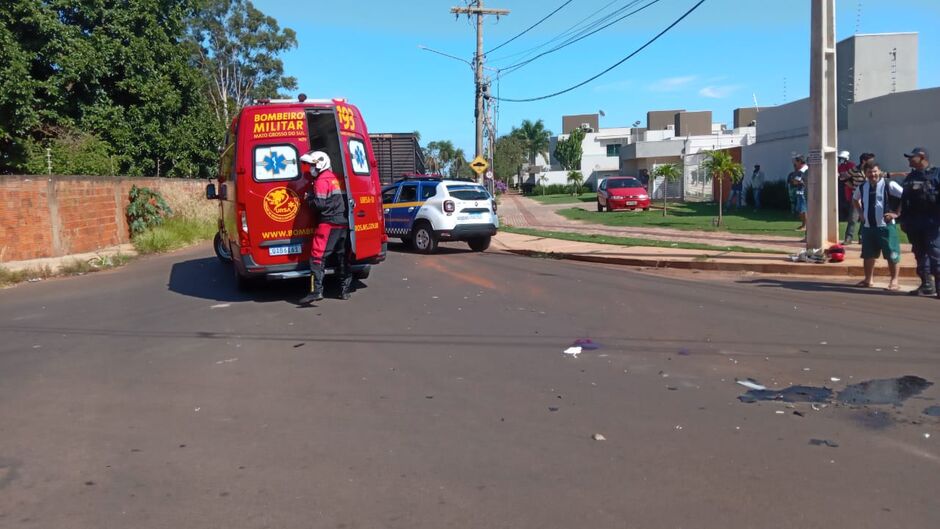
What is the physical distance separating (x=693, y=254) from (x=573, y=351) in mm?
8200

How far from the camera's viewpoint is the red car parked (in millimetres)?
32031

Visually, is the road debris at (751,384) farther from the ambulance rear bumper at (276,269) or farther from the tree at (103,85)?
the tree at (103,85)

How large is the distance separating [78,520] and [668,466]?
3091mm

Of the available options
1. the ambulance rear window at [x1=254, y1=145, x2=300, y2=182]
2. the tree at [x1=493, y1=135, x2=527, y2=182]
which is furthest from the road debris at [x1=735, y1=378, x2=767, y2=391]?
the tree at [x1=493, y1=135, x2=527, y2=182]

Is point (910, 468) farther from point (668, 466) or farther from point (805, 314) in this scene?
point (805, 314)

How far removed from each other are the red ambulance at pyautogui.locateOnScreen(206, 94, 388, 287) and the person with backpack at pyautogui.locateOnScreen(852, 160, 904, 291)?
6611mm

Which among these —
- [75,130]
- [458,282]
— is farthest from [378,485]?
[75,130]

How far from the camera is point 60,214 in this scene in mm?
15906

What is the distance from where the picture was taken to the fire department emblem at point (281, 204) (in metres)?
9.93

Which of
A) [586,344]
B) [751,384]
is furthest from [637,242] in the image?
[751,384]

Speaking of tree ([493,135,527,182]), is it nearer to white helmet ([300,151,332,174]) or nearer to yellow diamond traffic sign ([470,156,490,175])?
yellow diamond traffic sign ([470,156,490,175])

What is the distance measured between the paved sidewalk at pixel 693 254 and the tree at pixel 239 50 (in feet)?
99.8

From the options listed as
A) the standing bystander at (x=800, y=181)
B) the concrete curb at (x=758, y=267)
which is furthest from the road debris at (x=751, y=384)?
the standing bystander at (x=800, y=181)

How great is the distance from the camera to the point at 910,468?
421 centimetres
